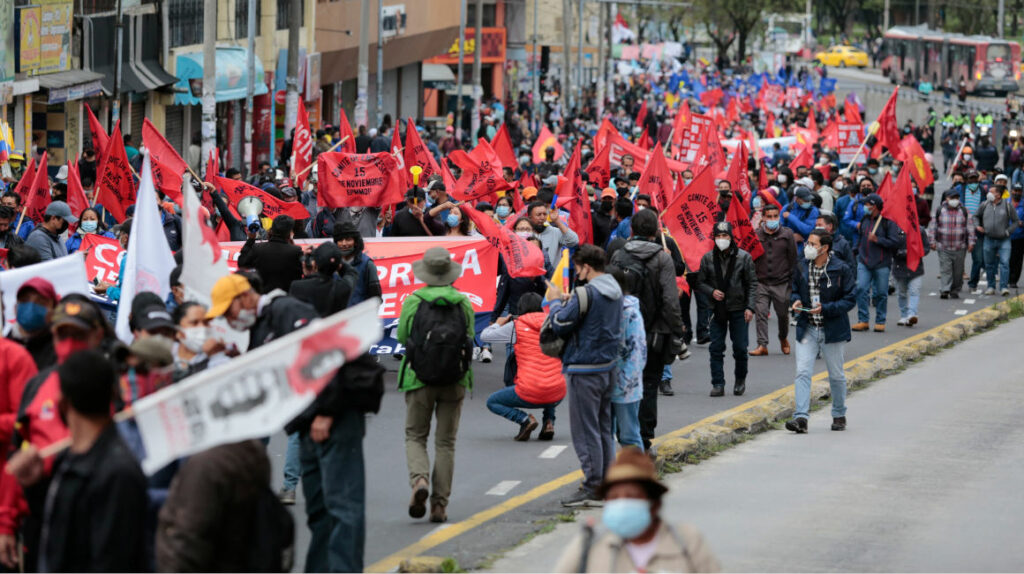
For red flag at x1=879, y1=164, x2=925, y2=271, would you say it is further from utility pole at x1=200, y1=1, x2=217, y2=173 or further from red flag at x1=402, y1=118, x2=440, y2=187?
utility pole at x1=200, y1=1, x2=217, y2=173

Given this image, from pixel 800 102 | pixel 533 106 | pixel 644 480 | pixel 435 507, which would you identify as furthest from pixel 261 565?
pixel 800 102

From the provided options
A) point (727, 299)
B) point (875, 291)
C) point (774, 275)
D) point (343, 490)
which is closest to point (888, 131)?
point (875, 291)

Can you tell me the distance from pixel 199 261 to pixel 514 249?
581cm

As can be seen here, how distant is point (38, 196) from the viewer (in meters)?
16.9

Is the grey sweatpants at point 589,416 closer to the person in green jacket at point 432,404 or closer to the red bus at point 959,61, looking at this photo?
the person in green jacket at point 432,404

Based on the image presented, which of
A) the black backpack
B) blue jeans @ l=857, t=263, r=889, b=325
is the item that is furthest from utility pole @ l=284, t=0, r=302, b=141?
the black backpack

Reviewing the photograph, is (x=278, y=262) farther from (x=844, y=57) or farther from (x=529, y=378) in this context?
(x=844, y=57)

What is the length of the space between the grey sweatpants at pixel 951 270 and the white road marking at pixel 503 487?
44.6 feet

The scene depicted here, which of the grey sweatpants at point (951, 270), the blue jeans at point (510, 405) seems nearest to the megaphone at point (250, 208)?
the blue jeans at point (510, 405)

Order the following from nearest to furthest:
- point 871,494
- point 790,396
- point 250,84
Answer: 1. point 871,494
2. point 790,396
3. point 250,84

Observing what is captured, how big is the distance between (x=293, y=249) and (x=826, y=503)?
430cm

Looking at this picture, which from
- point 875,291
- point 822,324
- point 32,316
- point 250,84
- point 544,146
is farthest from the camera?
point 250,84

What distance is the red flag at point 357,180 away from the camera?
18141 millimetres

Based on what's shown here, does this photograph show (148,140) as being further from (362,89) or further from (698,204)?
(362,89)
